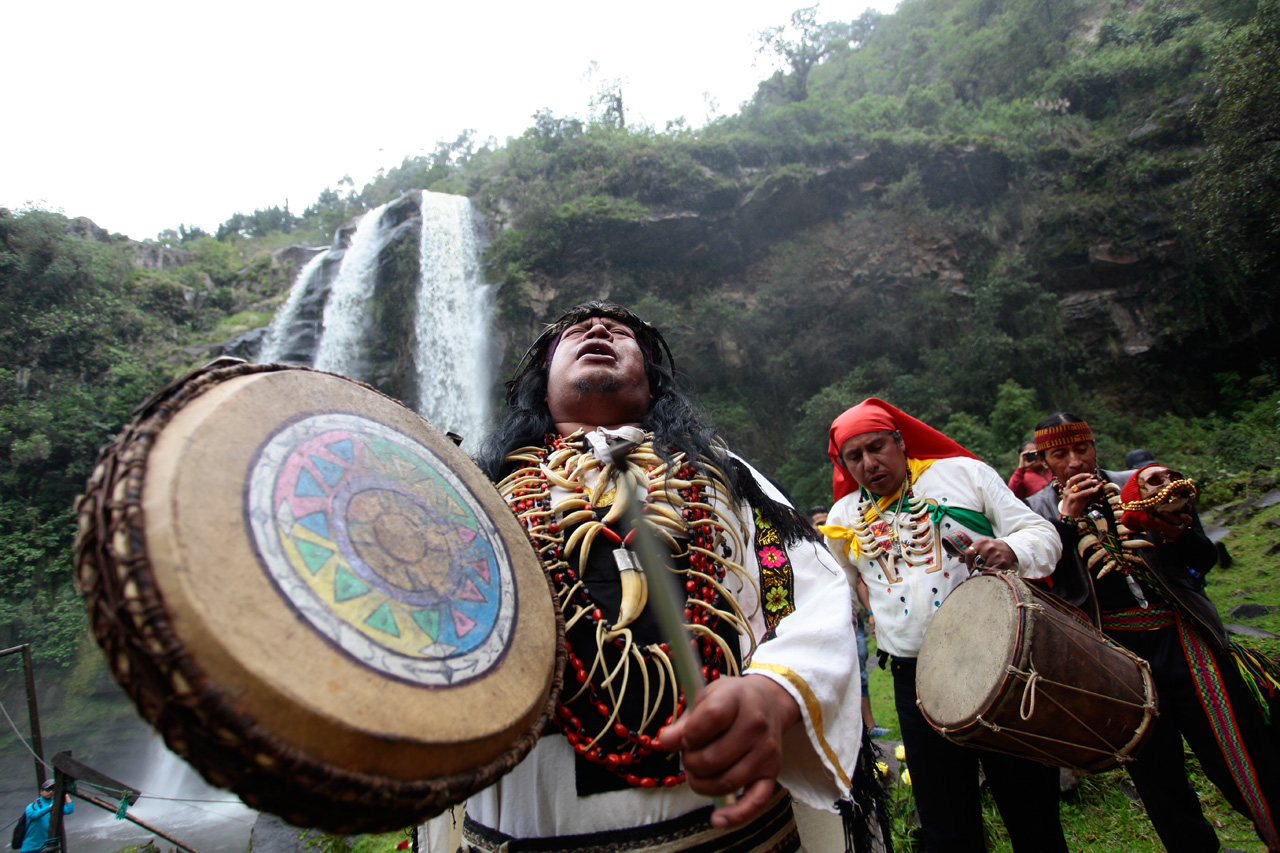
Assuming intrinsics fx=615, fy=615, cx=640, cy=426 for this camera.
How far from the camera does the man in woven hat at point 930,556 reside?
2184 mm

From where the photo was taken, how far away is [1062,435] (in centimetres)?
279

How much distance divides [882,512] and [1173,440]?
14199mm

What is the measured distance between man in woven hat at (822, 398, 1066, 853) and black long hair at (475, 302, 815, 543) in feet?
2.95

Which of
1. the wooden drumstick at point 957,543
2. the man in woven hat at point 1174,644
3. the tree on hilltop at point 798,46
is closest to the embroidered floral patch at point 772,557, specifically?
the wooden drumstick at point 957,543

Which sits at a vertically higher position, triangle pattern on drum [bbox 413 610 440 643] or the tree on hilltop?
the tree on hilltop

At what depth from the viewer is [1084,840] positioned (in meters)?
2.79

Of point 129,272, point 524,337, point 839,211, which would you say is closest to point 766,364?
point 839,211

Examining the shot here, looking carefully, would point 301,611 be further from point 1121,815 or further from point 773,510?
point 1121,815

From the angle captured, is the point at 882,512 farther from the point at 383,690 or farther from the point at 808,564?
the point at 383,690

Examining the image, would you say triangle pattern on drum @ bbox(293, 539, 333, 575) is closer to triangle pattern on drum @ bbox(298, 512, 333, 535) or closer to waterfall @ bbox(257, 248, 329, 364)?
triangle pattern on drum @ bbox(298, 512, 333, 535)

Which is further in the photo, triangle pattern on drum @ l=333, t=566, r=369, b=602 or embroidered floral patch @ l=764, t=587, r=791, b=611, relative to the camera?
embroidered floral patch @ l=764, t=587, r=791, b=611

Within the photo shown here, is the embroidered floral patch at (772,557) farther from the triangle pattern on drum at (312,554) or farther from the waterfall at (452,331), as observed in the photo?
the waterfall at (452,331)

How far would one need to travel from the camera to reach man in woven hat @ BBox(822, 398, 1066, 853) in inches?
86.0

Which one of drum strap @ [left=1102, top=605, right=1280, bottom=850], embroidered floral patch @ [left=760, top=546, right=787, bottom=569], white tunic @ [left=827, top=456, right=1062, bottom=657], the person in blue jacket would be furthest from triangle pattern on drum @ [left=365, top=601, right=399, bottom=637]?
the person in blue jacket
